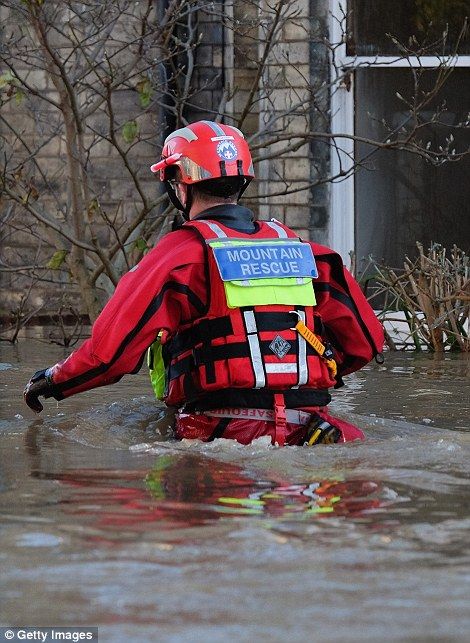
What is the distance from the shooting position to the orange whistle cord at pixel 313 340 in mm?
5027

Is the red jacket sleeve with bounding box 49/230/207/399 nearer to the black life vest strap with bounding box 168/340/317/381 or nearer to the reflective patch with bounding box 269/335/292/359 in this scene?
the black life vest strap with bounding box 168/340/317/381

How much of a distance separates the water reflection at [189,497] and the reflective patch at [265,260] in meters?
0.71

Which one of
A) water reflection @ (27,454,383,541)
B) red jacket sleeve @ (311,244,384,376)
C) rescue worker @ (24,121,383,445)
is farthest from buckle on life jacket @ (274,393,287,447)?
red jacket sleeve @ (311,244,384,376)

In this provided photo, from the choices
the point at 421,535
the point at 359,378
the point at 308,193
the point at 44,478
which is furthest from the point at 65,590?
the point at 308,193

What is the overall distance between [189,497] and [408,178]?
6.69 meters

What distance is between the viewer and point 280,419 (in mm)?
4996

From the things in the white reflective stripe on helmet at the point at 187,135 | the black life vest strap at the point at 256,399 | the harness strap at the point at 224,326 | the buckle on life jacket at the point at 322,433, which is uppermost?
the white reflective stripe on helmet at the point at 187,135

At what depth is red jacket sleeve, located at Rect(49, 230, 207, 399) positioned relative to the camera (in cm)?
489

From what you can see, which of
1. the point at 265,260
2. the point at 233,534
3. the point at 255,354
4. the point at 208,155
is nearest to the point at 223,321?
the point at 255,354

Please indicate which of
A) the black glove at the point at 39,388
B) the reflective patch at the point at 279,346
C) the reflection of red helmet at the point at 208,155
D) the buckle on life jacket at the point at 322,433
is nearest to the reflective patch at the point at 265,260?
the reflective patch at the point at 279,346

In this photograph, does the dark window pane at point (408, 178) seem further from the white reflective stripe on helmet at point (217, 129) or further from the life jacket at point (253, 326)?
the life jacket at point (253, 326)

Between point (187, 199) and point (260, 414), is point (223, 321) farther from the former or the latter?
point (187, 199)

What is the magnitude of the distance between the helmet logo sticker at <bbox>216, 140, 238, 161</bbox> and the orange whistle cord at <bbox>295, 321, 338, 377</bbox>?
2.33 ft

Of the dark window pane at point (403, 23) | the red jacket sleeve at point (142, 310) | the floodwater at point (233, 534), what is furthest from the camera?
the dark window pane at point (403, 23)
